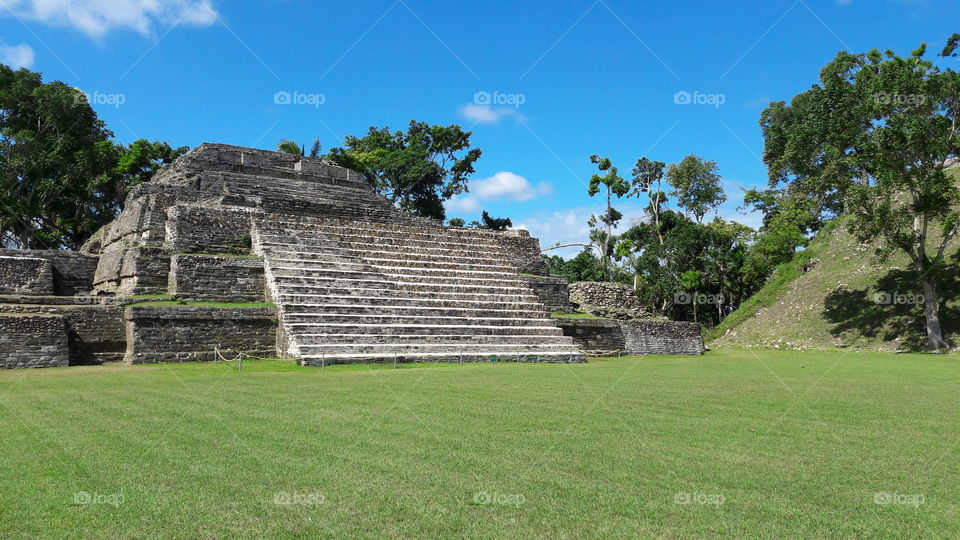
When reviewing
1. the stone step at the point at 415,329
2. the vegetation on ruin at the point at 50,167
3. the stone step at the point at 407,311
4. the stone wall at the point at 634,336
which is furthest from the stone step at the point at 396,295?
the vegetation on ruin at the point at 50,167

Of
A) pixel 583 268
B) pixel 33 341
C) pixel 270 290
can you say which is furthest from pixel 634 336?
pixel 583 268

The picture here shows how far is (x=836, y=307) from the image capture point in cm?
2483

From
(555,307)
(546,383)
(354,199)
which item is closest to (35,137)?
(354,199)

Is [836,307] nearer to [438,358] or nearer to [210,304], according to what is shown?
[438,358]

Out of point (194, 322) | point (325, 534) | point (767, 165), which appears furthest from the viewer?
point (767, 165)

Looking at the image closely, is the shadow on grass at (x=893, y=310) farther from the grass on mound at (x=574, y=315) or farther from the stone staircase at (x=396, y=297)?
the stone staircase at (x=396, y=297)

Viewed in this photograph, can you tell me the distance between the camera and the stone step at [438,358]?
40.3ft

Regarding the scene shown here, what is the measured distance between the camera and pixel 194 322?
13211 millimetres

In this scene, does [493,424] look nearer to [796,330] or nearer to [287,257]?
[287,257]

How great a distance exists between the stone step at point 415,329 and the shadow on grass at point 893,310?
1273 cm

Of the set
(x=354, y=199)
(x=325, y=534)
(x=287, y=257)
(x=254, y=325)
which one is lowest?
(x=325, y=534)

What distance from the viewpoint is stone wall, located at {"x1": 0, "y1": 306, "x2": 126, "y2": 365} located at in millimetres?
12844

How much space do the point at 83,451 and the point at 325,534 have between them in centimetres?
257

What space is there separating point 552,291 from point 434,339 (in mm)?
5014
